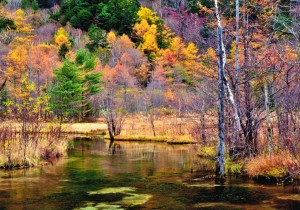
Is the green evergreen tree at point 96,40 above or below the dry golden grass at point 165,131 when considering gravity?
above

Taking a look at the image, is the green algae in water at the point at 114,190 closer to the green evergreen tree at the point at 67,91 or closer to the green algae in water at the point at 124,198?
the green algae in water at the point at 124,198

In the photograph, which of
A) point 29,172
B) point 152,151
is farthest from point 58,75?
point 29,172

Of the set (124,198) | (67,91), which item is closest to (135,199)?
(124,198)

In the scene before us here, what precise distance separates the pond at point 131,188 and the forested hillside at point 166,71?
A: 1864 mm

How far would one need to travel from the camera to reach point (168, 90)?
58000 millimetres

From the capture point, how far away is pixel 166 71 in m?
61.4

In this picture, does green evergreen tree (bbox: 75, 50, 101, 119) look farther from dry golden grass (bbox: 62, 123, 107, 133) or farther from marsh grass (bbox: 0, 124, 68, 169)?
marsh grass (bbox: 0, 124, 68, 169)

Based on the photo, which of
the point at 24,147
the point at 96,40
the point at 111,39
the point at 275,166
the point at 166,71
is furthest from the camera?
the point at 96,40

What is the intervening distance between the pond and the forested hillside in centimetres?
186

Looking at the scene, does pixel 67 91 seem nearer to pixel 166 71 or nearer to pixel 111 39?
pixel 166 71

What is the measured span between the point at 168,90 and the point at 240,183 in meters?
43.1

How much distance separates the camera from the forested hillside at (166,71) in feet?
56.0

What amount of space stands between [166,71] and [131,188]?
156ft

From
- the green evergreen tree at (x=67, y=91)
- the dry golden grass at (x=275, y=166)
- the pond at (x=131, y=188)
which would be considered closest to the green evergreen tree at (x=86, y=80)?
the green evergreen tree at (x=67, y=91)
